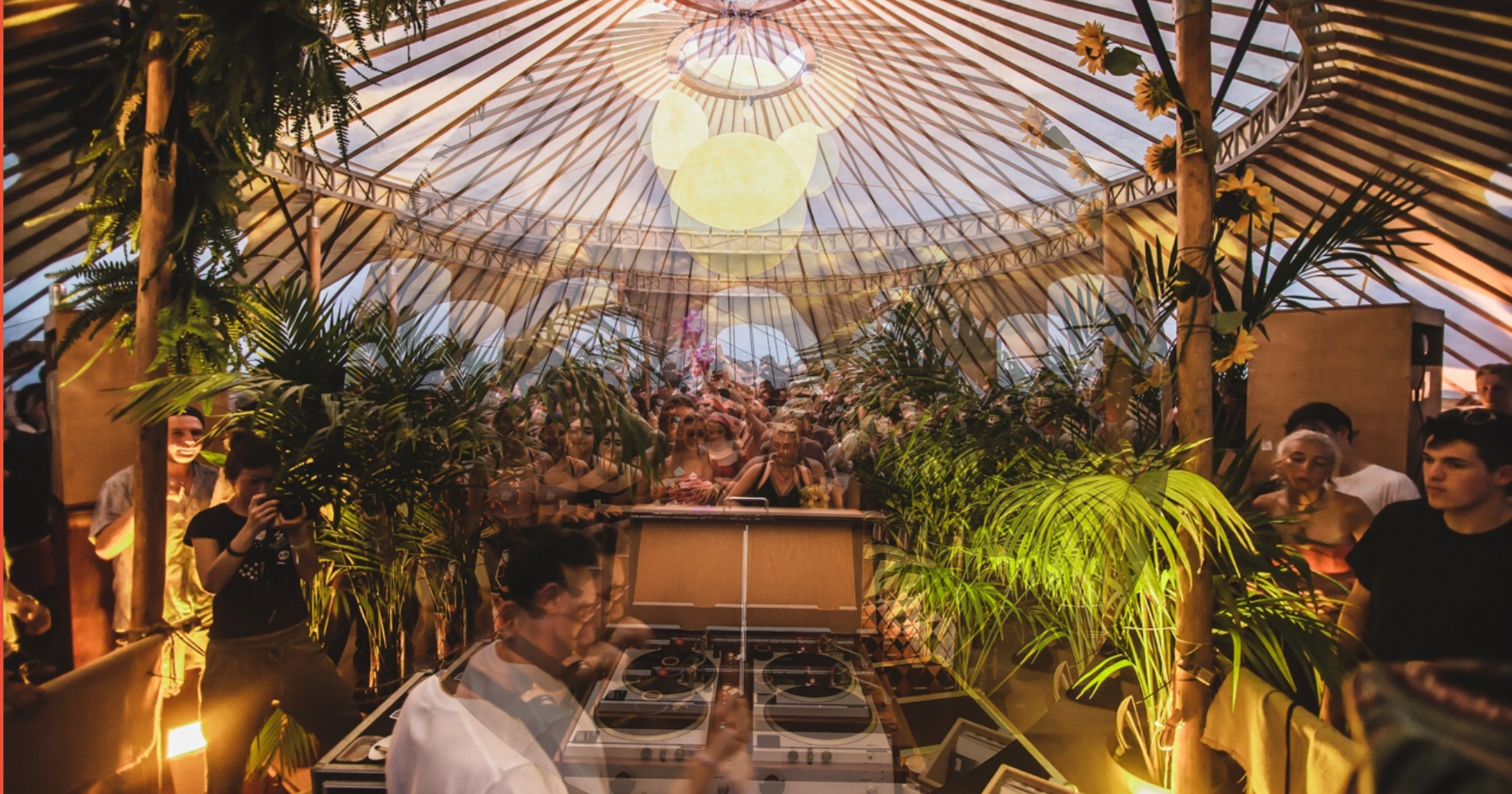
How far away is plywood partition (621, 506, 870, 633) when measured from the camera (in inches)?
134

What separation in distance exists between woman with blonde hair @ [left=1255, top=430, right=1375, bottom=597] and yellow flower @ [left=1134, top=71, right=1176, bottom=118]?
4.90 ft

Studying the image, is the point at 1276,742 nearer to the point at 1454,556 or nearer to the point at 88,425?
the point at 1454,556

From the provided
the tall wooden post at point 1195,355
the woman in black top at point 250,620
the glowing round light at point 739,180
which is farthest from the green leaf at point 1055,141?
the glowing round light at point 739,180

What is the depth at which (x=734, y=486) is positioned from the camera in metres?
4.28

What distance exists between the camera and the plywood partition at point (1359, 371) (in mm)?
2951

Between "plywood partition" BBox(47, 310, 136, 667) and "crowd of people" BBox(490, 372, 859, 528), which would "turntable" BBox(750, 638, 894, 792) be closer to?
"crowd of people" BBox(490, 372, 859, 528)

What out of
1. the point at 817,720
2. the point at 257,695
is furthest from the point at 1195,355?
the point at 257,695

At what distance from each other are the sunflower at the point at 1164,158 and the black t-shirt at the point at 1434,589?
1.01 metres

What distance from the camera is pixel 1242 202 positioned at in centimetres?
180

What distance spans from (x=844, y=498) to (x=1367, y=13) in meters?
4.30

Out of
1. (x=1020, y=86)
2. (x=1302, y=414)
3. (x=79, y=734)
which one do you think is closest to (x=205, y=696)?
→ (x=79, y=734)

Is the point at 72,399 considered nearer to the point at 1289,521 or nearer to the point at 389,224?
the point at 1289,521

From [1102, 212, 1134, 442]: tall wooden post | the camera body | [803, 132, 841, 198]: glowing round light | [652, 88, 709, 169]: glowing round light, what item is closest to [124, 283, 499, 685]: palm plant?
the camera body

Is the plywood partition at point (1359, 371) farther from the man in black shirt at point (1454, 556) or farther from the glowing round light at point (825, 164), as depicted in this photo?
the glowing round light at point (825, 164)
